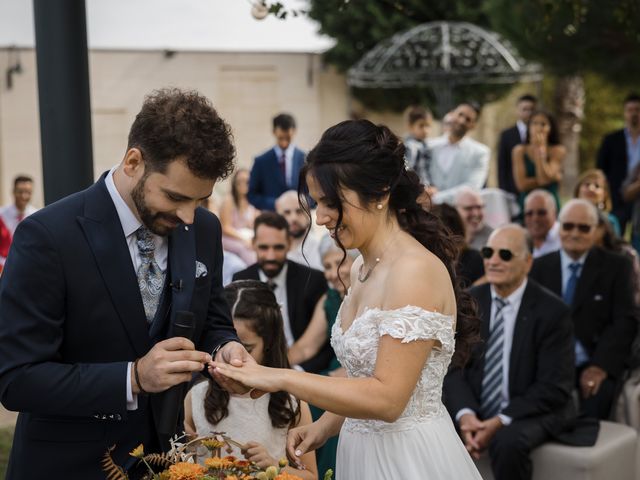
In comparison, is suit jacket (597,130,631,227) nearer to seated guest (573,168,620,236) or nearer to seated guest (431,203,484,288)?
seated guest (573,168,620,236)

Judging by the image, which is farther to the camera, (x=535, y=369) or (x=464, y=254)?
(x=464, y=254)

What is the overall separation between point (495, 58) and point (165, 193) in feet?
46.1

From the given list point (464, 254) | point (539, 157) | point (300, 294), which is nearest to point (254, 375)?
point (300, 294)

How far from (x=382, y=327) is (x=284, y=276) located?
144 inches

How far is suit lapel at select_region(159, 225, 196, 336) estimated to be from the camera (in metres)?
3.00

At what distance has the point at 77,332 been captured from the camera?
286 cm

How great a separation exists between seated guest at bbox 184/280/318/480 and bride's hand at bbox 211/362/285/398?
4.06 ft

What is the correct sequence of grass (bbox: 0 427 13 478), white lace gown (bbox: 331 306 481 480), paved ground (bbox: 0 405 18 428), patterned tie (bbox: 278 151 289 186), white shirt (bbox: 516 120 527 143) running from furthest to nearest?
patterned tie (bbox: 278 151 289 186) < white shirt (bbox: 516 120 527 143) < paved ground (bbox: 0 405 18 428) < grass (bbox: 0 427 13 478) < white lace gown (bbox: 331 306 481 480)

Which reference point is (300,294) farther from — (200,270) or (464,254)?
(200,270)

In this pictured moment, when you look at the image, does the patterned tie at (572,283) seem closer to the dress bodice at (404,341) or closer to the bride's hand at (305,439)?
the dress bodice at (404,341)

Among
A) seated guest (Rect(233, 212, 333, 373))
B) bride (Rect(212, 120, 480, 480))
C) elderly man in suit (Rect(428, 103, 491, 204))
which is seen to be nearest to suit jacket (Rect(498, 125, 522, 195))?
elderly man in suit (Rect(428, 103, 491, 204))

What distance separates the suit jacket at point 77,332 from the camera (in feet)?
8.99

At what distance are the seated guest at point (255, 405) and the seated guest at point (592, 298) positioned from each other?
2561mm

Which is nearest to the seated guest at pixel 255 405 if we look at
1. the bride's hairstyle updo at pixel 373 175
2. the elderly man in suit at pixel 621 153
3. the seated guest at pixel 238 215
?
the bride's hairstyle updo at pixel 373 175
